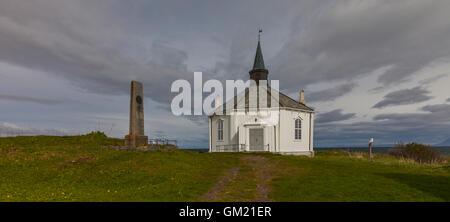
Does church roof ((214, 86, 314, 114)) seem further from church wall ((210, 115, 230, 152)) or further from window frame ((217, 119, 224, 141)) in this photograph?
window frame ((217, 119, 224, 141))

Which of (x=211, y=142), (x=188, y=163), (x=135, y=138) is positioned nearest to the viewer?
(x=188, y=163)

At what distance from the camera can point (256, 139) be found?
2798 centimetres

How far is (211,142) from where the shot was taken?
30750mm

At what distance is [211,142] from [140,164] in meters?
15.6

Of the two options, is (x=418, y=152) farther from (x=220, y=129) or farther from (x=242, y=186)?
(x=242, y=186)

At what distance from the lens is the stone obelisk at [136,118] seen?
22.2 metres

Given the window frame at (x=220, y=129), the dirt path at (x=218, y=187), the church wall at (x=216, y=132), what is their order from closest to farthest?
1. the dirt path at (x=218, y=187)
2. the church wall at (x=216, y=132)
3. the window frame at (x=220, y=129)

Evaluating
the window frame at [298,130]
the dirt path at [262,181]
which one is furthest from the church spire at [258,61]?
the dirt path at [262,181]

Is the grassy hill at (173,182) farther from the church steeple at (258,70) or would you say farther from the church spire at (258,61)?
the church spire at (258,61)

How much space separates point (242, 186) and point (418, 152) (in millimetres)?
31874

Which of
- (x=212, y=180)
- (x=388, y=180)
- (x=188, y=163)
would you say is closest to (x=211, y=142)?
(x=188, y=163)

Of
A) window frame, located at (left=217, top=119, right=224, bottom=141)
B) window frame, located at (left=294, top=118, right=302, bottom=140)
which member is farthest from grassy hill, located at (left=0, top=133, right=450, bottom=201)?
window frame, located at (left=294, top=118, right=302, bottom=140)
